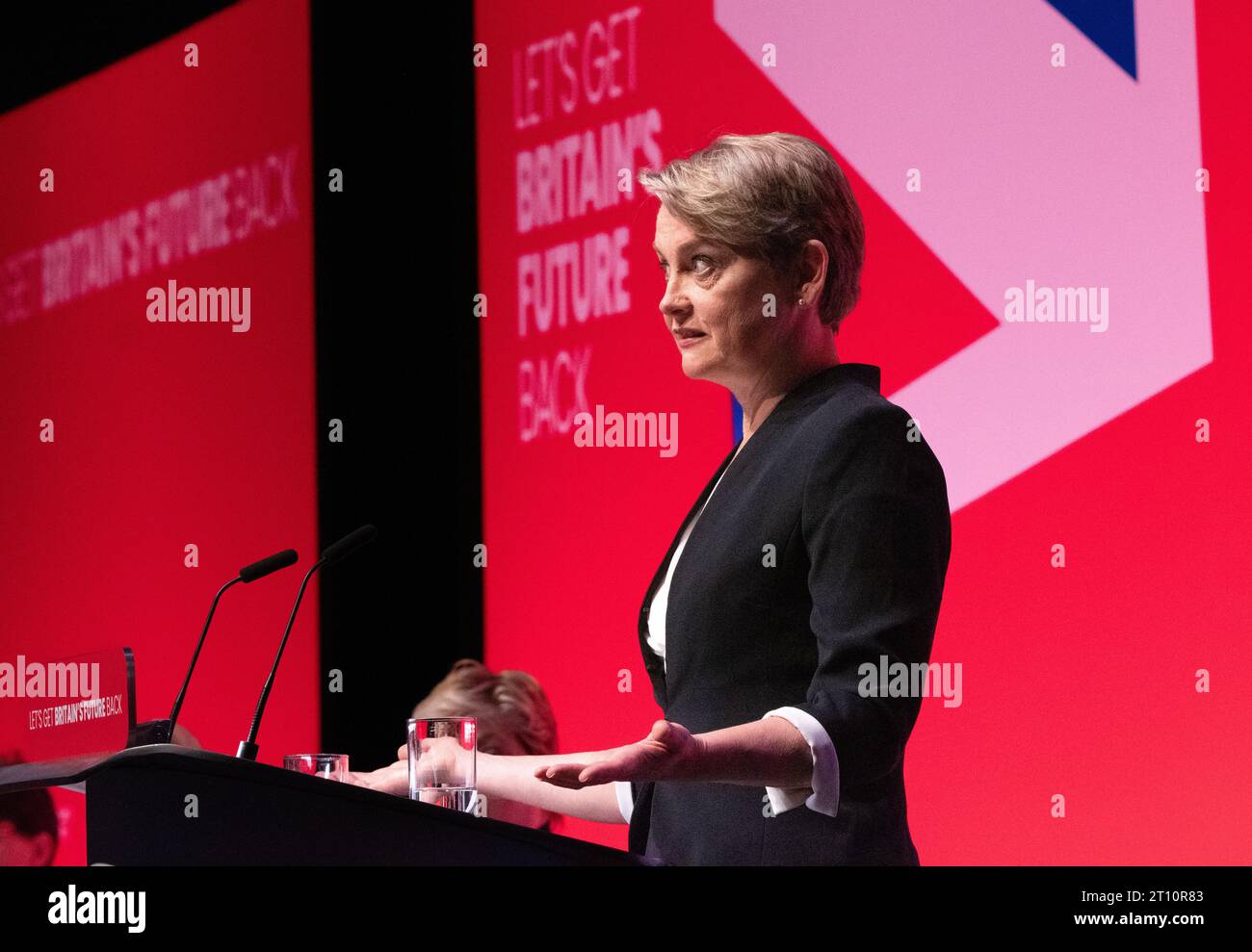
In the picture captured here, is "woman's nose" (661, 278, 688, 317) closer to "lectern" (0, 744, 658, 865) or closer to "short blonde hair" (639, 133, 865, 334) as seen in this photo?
"short blonde hair" (639, 133, 865, 334)

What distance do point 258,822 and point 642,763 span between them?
0.36 meters

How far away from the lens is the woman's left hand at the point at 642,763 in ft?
4.40

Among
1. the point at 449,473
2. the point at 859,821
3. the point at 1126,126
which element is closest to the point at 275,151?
the point at 449,473

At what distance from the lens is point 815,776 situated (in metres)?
1.57

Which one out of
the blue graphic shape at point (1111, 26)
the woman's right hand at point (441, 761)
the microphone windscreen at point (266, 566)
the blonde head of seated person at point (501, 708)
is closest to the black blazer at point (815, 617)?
the woman's right hand at point (441, 761)

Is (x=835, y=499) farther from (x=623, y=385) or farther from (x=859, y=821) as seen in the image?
(x=623, y=385)

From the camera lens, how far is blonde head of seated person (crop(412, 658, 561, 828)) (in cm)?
304

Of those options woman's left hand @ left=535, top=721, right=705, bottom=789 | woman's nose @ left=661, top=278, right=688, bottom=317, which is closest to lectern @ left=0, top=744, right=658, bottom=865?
woman's left hand @ left=535, top=721, right=705, bottom=789

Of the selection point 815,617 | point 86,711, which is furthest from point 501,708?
point 815,617

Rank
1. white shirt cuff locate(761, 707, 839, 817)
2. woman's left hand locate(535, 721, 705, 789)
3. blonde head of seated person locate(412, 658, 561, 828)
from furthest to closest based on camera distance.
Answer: blonde head of seated person locate(412, 658, 561, 828)
white shirt cuff locate(761, 707, 839, 817)
woman's left hand locate(535, 721, 705, 789)

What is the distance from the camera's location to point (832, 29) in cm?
320

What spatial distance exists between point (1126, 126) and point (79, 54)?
2590 millimetres

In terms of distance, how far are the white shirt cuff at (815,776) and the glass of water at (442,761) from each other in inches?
16.0

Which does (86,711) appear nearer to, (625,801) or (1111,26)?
(625,801)
